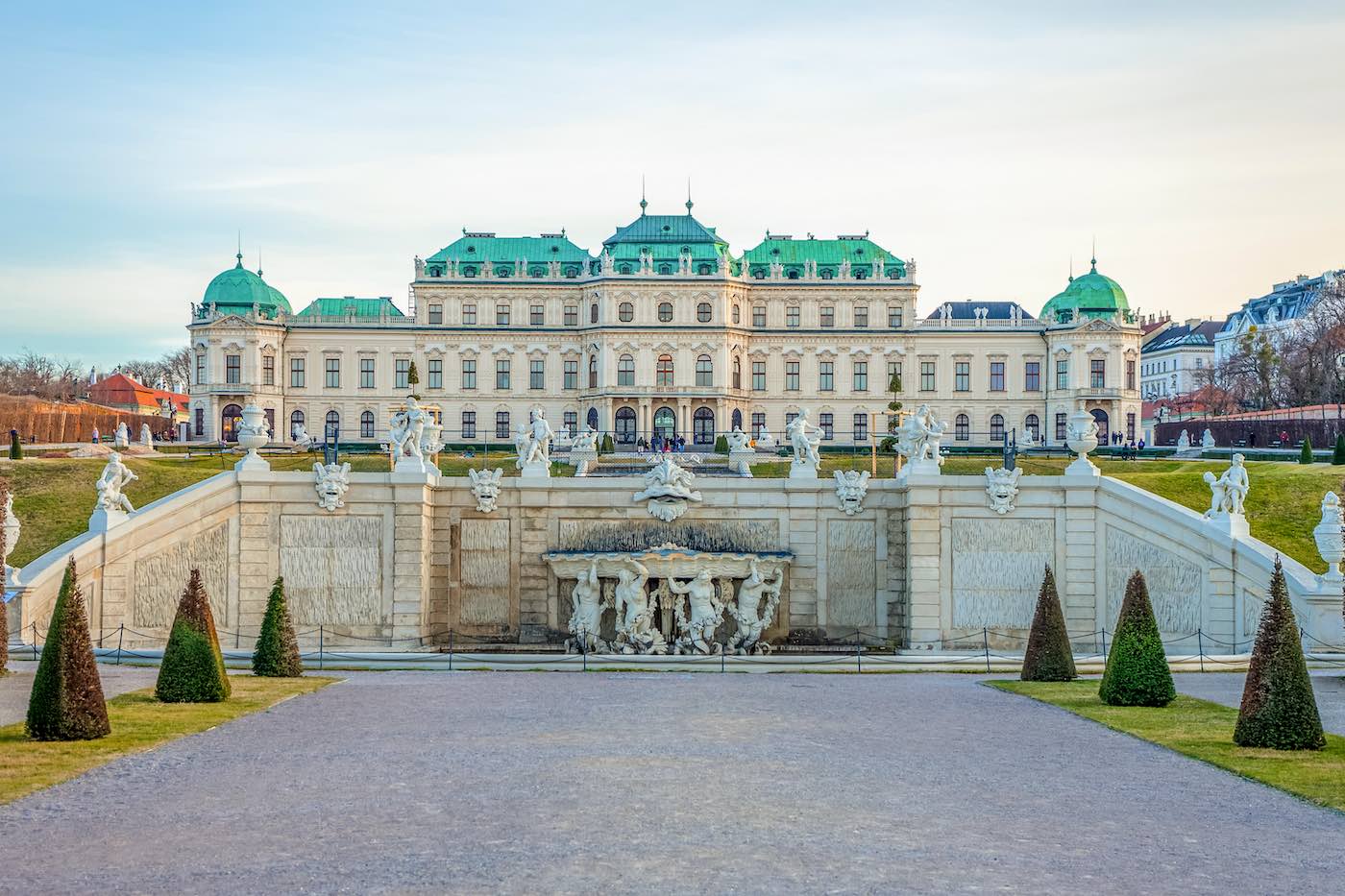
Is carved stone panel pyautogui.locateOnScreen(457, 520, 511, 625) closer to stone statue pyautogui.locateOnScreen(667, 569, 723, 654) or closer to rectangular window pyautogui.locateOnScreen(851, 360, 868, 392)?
stone statue pyautogui.locateOnScreen(667, 569, 723, 654)

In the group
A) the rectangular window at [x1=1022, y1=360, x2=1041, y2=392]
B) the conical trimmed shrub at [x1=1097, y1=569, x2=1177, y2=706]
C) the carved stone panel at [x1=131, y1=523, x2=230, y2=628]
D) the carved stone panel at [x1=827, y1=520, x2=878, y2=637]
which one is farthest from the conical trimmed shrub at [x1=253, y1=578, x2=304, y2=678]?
the rectangular window at [x1=1022, y1=360, x2=1041, y2=392]

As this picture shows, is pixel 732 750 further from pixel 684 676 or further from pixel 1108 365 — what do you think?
pixel 1108 365

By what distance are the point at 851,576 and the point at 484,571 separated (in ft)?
26.7

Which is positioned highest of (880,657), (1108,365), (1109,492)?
(1108,365)

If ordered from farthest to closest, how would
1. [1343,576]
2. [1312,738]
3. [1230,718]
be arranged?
[1343,576] → [1230,718] → [1312,738]

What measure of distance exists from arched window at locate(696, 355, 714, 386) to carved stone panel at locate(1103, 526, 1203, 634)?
5649cm

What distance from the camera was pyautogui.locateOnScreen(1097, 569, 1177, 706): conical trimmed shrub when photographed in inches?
856

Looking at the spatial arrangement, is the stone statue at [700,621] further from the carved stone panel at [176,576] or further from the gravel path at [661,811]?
the gravel path at [661,811]

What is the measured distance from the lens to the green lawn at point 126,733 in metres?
15.8

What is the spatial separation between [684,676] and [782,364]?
6528cm

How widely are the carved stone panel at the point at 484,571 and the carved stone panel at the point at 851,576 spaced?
7.17 metres

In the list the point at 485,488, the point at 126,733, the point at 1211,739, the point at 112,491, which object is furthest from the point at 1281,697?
the point at 112,491

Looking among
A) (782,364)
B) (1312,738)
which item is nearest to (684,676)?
(1312,738)

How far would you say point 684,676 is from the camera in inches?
1043
